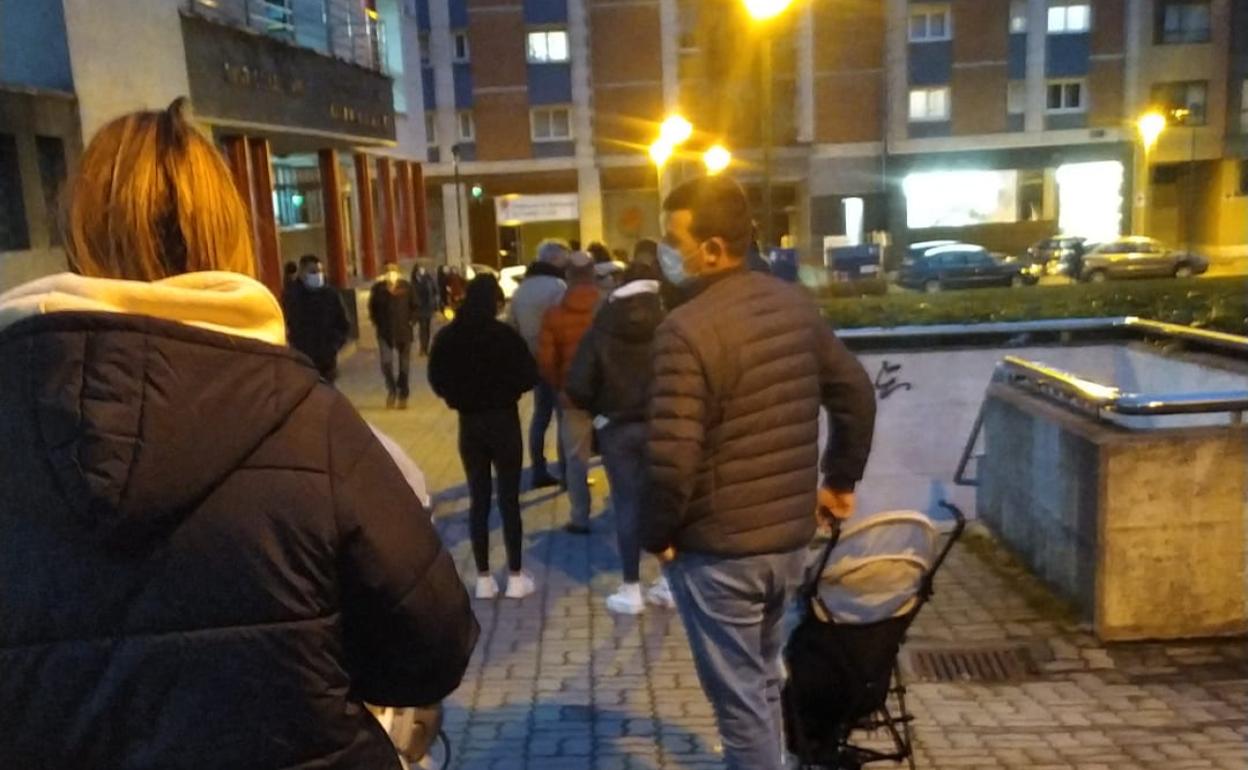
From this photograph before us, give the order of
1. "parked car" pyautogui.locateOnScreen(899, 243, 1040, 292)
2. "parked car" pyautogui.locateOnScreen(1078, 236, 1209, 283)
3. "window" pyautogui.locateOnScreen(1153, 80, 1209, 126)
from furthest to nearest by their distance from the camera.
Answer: "window" pyautogui.locateOnScreen(1153, 80, 1209, 126)
"parked car" pyautogui.locateOnScreen(1078, 236, 1209, 283)
"parked car" pyautogui.locateOnScreen(899, 243, 1040, 292)

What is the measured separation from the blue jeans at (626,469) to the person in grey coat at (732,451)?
7.72 feet

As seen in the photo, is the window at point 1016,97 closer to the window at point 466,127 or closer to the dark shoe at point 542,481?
the window at point 466,127

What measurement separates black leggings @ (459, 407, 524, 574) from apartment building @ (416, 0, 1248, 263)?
1507 inches

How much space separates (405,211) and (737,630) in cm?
2759

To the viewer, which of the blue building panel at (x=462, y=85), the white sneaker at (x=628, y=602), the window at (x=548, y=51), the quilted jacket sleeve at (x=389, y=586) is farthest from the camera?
the blue building panel at (x=462, y=85)

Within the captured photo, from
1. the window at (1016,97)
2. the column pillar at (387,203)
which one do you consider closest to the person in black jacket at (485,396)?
the column pillar at (387,203)

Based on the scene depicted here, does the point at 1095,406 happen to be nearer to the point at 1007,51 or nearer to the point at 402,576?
the point at 402,576

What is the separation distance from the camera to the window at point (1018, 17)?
44.0 m

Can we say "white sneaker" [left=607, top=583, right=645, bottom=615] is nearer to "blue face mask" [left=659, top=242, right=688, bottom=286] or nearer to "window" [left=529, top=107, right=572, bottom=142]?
"blue face mask" [left=659, top=242, right=688, bottom=286]

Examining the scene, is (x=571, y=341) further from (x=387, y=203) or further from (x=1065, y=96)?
(x=1065, y=96)

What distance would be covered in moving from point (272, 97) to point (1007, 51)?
35.4m

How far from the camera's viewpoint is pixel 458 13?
44.7 meters

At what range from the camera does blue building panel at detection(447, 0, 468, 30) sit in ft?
146

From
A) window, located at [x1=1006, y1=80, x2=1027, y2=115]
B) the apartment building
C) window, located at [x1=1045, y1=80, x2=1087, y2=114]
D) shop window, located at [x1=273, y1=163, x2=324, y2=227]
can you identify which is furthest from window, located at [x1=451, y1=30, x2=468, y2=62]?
window, located at [x1=1045, y1=80, x2=1087, y2=114]
